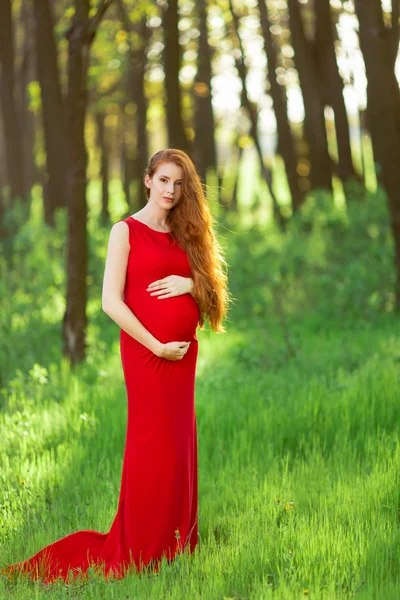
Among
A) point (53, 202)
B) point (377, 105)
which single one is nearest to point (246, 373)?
→ point (377, 105)

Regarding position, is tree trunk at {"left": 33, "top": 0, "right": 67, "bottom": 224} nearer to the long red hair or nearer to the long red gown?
the long red hair

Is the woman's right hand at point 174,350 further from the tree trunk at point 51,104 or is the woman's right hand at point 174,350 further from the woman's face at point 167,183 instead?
the tree trunk at point 51,104

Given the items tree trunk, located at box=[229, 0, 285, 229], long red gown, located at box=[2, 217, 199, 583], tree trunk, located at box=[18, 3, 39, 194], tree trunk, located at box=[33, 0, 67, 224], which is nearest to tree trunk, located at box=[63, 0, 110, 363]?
tree trunk, located at box=[33, 0, 67, 224]

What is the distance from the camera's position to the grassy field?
4.52 m

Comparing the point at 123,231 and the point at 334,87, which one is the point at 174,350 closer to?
the point at 123,231

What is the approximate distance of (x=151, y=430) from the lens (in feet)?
15.8

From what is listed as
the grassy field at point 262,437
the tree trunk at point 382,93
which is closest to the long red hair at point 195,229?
the grassy field at point 262,437

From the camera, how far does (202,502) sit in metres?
5.81

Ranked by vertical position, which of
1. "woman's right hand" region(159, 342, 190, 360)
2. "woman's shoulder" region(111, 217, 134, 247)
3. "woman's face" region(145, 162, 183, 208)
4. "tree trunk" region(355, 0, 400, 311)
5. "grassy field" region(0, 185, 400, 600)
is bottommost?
"grassy field" region(0, 185, 400, 600)

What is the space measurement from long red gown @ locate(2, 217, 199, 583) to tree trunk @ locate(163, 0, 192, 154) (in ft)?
30.8

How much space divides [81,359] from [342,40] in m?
17.1

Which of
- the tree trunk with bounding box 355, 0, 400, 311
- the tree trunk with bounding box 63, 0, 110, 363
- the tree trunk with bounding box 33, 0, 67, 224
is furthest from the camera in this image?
the tree trunk with bounding box 33, 0, 67, 224

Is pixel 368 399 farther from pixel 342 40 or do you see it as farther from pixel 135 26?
pixel 135 26

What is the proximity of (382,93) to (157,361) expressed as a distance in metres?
8.56
